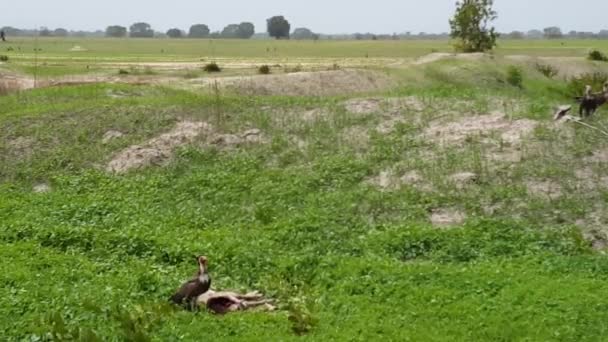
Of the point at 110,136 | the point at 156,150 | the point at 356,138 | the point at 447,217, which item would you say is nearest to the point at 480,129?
the point at 356,138

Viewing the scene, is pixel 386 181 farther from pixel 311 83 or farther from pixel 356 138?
pixel 311 83

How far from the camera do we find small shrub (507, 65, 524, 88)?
82.2 ft

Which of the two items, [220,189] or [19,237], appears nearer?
[19,237]

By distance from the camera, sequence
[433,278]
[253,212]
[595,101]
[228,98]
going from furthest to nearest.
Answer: [228,98] → [595,101] → [253,212] → [433,278]

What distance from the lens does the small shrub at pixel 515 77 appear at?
25.0 meters

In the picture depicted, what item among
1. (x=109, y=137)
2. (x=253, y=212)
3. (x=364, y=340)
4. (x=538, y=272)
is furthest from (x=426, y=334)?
(x=109, y=137)

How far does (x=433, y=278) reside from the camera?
9984 mm

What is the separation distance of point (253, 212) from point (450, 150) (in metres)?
4.25

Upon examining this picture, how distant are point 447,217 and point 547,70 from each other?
56.1 ft

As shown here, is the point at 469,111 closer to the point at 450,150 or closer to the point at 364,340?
the point at 450,150

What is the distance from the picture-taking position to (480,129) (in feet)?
53.8

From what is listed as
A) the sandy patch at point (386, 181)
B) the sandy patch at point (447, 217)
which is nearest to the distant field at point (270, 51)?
the sandy patch at point (386, 181)

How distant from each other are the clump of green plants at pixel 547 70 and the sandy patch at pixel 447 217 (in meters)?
16.2

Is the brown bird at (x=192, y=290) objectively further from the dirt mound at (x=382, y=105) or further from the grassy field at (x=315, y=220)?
the dirt mound at (x=382, y=105)
